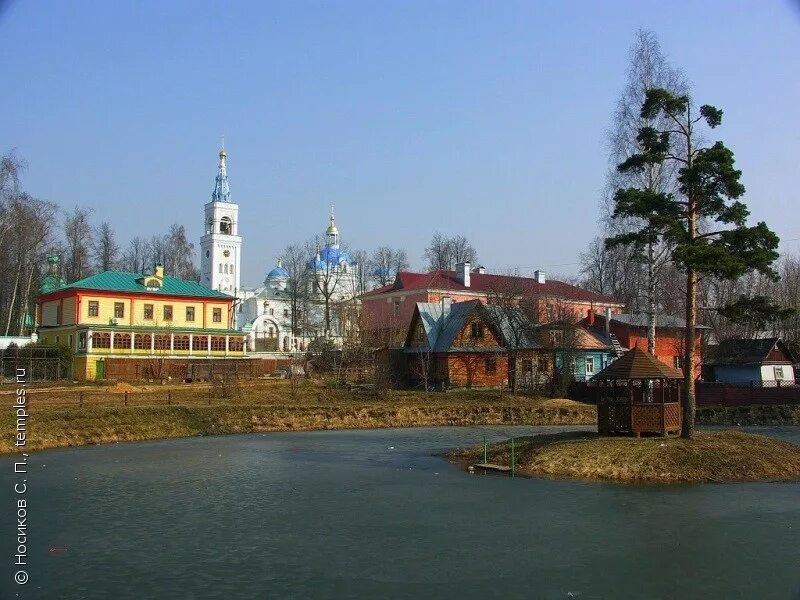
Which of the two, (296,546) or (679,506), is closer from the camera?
(296,546)

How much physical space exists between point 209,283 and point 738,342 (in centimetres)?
6688

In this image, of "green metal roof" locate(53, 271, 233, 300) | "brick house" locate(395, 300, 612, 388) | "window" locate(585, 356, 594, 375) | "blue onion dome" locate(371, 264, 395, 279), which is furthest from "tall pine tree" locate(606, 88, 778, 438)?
"blue onion dome" locate(371, 264, 395, 279)

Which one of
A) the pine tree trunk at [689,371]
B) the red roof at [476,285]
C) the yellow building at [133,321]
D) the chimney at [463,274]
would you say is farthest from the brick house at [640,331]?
the pine tree trunk at [689,371]

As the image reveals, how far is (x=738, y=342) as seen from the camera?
2267 inches

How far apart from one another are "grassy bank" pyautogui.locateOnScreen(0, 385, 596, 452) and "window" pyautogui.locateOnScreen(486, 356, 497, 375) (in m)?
6.42

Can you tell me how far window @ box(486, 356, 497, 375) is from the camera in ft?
187

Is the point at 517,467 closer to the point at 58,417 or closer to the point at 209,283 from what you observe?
the point at 58,417

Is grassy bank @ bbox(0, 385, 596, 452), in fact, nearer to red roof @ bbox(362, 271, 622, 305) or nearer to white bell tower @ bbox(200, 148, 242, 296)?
red roof @ bbox(362, 271, 622, 305)

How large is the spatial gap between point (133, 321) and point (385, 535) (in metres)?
50.5

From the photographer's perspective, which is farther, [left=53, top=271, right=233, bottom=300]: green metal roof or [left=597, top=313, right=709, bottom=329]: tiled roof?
[left=597, top=313, right=709, bottom=329]: tiled roof

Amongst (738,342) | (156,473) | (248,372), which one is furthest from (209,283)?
(156,473)

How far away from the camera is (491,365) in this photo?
57000 mm

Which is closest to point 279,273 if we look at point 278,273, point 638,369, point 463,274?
point 278,273

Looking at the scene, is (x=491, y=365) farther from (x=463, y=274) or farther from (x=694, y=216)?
(x=694, y=216)
